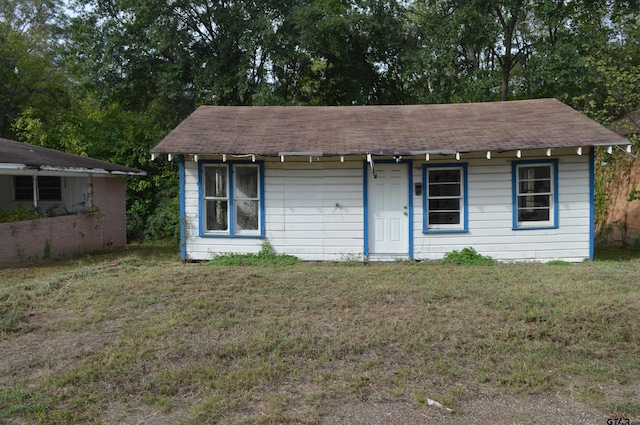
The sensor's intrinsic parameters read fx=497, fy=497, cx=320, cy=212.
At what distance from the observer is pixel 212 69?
18.6 m

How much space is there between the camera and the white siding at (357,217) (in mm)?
10969

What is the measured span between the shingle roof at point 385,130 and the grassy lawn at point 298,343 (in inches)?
123

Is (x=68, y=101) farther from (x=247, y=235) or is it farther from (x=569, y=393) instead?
(x=569, y=393)

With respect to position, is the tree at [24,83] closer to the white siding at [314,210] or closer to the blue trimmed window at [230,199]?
the blue trimmed window at [230,199]

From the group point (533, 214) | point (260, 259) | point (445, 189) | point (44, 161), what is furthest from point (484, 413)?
point (44, 161)

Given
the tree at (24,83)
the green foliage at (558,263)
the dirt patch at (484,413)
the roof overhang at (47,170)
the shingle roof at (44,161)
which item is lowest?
the dirt patch at (484,413)

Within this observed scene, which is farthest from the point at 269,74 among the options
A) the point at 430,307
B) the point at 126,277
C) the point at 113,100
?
the point at 430,307

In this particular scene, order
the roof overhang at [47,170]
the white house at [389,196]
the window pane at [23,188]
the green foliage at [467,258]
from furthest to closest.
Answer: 1. the window pane at [23,188]
2. the roof overhang at [47,170]
3. the white house at [389,196]
4. the green foliage at [467,258]

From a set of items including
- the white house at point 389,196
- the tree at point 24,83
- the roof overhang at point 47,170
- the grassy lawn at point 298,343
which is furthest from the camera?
the tree at point 24,83

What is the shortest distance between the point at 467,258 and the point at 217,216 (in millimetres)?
5691

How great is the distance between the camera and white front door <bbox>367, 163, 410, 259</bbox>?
36.8 feet

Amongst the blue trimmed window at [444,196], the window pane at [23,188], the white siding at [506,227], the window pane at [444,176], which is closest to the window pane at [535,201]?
the white siding at [506,227]

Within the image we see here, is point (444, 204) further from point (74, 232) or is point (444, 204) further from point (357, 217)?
point (74, 232)

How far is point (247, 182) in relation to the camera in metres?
11.4
